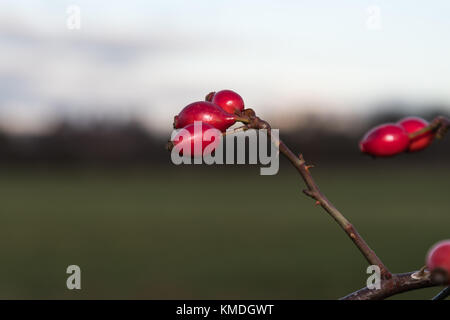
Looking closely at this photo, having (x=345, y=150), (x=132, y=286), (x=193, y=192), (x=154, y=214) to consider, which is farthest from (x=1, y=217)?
(x=345, y=150)

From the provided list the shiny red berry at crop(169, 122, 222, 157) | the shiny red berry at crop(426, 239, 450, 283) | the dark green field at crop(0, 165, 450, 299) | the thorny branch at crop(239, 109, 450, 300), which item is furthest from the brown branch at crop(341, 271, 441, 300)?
the dark green field at crop(0, 165, 450, 299)

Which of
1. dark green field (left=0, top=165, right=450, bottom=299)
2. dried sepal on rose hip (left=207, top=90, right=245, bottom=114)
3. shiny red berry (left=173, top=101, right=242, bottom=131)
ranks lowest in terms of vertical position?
shiny red berry (left=173, top=101, right=242, bottom=131)

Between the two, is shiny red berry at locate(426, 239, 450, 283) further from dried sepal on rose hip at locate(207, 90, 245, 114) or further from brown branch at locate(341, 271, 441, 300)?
dried sepal on rose hip at locate(207, 90, 245, 114)

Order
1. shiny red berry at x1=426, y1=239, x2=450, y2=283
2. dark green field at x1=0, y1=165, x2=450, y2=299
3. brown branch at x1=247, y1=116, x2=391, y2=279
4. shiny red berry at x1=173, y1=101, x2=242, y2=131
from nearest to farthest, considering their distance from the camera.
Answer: shiny red berry at x1=426, y1=239, x2=450, y2=283 < brown branch at x1=247, y1=116, x2=391, y2=279 < shiny red berry at x1=173, y1=101, x2=242, y2=131 < dark green field at x1=0, y1=165, x2=450, y2=299

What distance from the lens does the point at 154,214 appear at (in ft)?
140

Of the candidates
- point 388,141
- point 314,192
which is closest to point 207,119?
point 314,192

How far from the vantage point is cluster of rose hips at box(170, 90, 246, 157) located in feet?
4.70

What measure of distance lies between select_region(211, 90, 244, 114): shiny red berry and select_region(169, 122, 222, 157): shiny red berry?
0.48ft

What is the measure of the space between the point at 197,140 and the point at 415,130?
47 centimetres

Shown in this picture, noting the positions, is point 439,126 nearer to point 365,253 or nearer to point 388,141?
point 388,141

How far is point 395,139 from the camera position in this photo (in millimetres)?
1320

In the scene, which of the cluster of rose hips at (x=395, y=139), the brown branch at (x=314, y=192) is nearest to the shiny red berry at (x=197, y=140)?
the brown branch at (x=314, y=192)

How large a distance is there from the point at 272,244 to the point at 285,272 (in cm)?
724
